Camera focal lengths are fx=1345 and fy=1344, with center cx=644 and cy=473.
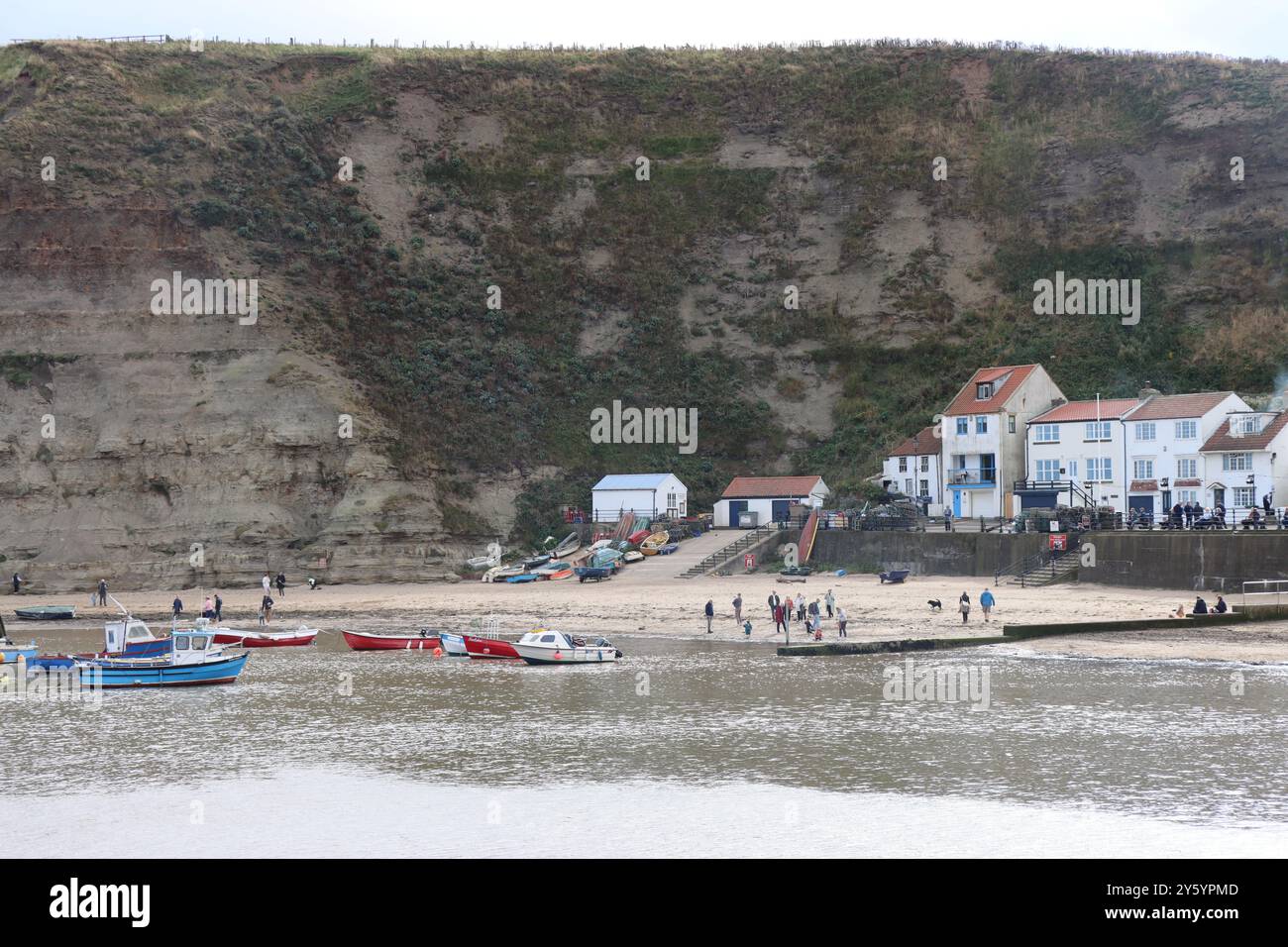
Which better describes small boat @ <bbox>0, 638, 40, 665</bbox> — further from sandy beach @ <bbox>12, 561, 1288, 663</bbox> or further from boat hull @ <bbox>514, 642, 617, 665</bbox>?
boat hull @ <bbox>514, 642, 617, 665</bbox>

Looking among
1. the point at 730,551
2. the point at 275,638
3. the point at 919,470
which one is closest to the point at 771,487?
the point at 919,470

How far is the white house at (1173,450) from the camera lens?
58875 millimetres

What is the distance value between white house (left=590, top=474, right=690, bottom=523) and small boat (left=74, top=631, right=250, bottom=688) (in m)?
34.2

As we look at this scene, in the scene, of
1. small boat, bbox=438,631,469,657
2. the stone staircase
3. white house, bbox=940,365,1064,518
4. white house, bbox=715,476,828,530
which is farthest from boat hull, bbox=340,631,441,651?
white house, bbox=940,365,1064,518

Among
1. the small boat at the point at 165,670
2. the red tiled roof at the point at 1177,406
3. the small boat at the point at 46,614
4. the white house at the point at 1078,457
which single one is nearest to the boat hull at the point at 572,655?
the small boat at the point at 165,670

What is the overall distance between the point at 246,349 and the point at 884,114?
52731 mm

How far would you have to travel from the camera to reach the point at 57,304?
76.4 metres

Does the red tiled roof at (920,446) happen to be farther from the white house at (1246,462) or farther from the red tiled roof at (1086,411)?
the white house at (1246,462)

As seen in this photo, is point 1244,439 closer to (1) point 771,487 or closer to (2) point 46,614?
(1) point 771,487

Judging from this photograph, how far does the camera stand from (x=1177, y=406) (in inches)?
2379

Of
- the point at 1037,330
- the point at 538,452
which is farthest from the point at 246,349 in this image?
the point at 1037,330

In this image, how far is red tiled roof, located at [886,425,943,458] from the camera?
231 ft

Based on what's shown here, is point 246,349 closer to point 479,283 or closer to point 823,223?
point 479,283

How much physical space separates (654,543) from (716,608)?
14257mm
